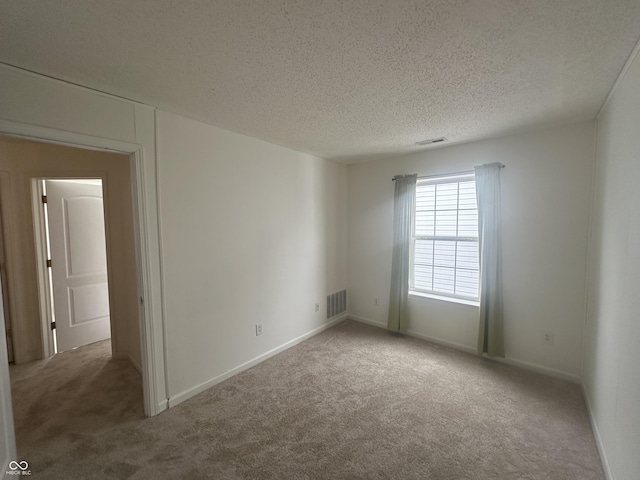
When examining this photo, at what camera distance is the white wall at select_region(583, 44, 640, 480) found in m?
1.36

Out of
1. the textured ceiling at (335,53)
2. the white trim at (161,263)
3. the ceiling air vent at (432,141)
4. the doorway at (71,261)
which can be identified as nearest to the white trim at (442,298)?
the ceiling air vent at (432,141)

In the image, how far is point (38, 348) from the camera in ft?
10.0

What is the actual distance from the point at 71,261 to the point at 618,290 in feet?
16.7

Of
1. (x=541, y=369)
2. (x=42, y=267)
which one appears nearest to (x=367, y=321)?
(x=541, y=369)

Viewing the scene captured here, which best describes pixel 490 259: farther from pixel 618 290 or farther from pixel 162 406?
pixel 162 406

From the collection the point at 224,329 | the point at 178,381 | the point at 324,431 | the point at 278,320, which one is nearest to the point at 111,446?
the point at 178,381

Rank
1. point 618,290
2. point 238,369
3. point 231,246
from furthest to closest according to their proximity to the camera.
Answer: point 238,369
point 231,246
point 618,290

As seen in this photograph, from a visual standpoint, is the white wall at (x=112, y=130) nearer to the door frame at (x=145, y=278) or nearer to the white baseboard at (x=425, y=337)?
the door frame at (x=145, y=278)

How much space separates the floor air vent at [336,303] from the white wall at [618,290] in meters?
2.75

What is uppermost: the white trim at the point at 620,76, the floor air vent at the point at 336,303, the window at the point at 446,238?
the white trim at the point at 620,76

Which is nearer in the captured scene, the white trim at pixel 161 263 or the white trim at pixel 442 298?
the white trim at pixel 161 263

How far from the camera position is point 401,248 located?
11.9 feet

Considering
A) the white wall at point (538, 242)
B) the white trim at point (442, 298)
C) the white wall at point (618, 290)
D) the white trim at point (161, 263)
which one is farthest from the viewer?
the white trim at point (442, 298)

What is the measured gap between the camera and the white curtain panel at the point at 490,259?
114 inches
